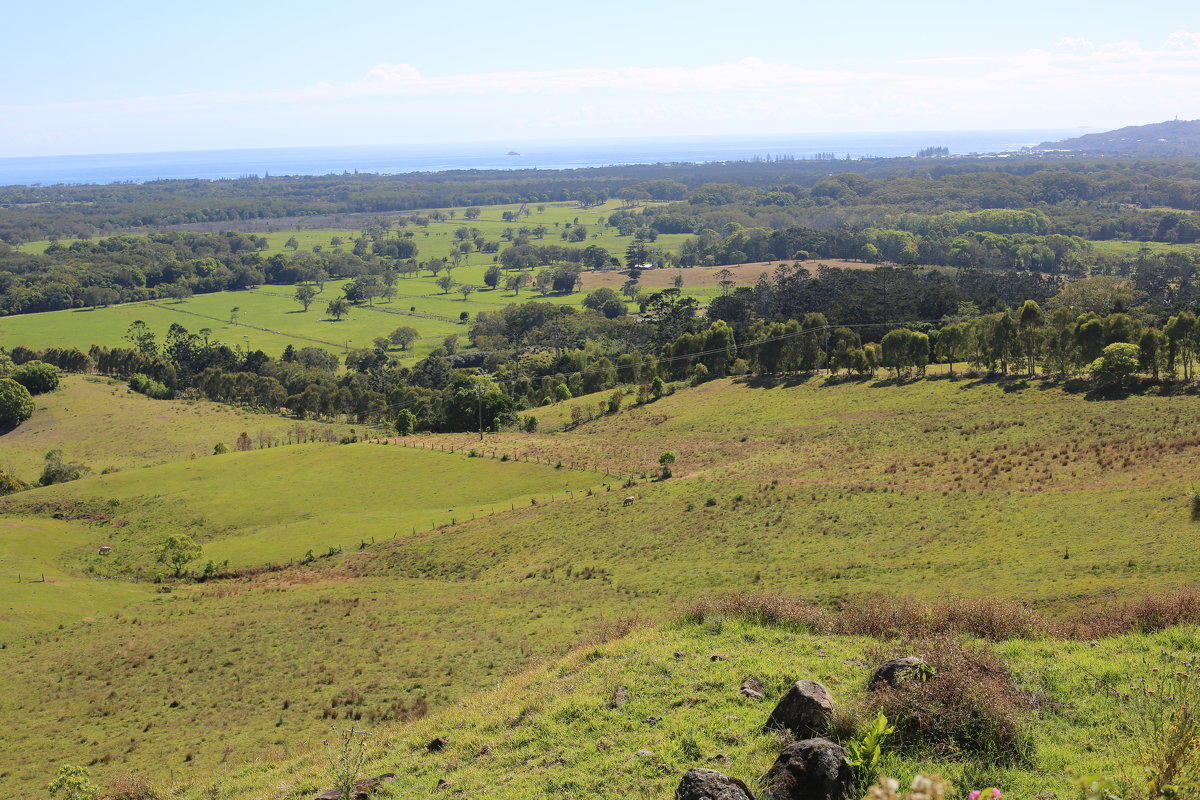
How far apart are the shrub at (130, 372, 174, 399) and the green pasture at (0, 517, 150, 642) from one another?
243 ft

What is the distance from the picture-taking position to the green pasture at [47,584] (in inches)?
1510

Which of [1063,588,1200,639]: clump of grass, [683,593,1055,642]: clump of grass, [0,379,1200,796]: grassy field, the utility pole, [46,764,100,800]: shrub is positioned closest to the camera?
[1063,588,1200,639]: clump of grass

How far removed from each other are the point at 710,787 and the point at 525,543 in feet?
117

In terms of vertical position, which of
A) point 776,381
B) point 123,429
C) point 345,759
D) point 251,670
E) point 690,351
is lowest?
point 123,429

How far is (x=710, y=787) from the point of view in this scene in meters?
11.7

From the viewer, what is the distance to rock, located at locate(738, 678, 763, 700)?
17.0 m

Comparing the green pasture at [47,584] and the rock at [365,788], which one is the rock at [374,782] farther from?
the green pasture at [47,584]

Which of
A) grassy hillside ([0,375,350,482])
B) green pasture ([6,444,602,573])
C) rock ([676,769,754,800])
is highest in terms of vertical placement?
rock ([676,769,754,800])

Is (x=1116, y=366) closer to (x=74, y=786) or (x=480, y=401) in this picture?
(x=480, y=401)

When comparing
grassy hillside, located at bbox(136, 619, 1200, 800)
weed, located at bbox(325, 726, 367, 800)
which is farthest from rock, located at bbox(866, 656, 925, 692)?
weed, located at bbox(325, 726, 367, 800)

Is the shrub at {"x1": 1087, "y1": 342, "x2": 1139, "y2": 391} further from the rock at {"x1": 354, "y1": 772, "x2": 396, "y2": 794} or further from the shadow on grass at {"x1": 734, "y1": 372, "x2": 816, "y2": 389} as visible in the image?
the rock at {"x1": 354, "y1": 772, "x2": 396, "y2": 794}

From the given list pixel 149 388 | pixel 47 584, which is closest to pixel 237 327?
pixel 149 388

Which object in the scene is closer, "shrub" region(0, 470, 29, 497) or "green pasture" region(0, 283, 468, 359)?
"shrub" region(0, 470, 29, 497)

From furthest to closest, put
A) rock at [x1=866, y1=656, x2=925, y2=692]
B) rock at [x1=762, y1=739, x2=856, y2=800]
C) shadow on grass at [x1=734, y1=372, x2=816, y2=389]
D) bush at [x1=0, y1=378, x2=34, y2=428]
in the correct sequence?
1. bush at [x1=0, y1=378, x2=34, y2=428]
2. shadow on grass at [x1=734, y1=372, x2=816, y2=389]
3. rock at [x1=866, y1=656, x2=925, y2=692]
4. rock at [x1=762, y1=739, x2=856, y2=800]
